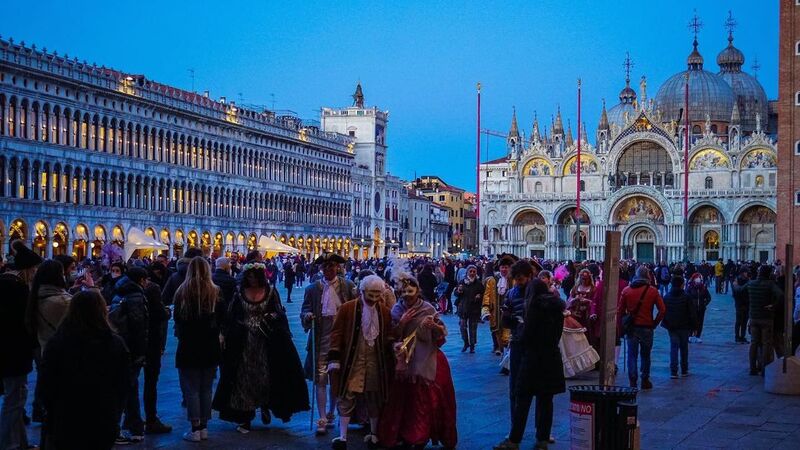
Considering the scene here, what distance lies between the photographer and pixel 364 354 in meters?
8.69

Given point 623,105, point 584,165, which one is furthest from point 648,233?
point 623,105

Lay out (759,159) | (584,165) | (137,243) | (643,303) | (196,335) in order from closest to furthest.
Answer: (196,335)
(643,303)
(137,243)
(759,159)
(584,165)

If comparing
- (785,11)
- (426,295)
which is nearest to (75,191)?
(426,295)

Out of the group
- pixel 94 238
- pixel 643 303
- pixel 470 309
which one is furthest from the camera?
pixel 94 238

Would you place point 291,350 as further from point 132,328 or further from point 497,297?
point 497,297

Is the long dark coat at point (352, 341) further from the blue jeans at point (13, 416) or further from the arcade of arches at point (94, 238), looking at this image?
the arcade of arches at point (94, 238)

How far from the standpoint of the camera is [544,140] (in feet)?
295

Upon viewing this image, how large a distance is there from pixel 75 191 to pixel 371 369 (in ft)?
138

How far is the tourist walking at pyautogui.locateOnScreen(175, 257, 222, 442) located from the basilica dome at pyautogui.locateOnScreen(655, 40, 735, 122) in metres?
78.5

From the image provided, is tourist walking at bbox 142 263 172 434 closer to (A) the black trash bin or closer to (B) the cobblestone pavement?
(B) the cobblestone pavement

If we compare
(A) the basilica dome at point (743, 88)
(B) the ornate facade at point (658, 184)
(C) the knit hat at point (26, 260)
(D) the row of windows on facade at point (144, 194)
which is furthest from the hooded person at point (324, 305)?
(A) the basilica dome at point (743, 88)

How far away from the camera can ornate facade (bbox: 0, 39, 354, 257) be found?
44.2m

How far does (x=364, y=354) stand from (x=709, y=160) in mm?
72085

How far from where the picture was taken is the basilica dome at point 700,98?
84.2 meters
